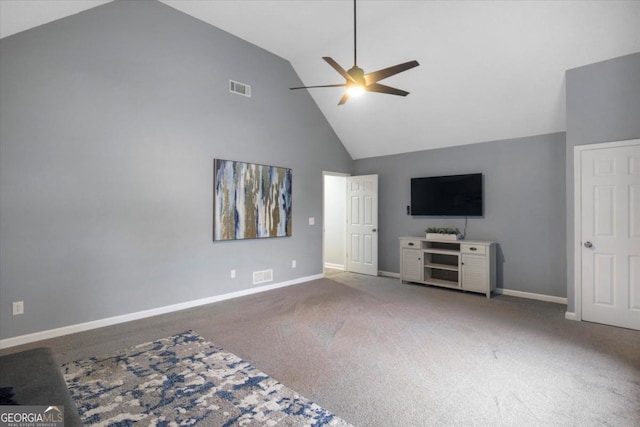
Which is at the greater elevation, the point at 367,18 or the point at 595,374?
the point at 367,18

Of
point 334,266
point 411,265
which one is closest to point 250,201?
point 411,265

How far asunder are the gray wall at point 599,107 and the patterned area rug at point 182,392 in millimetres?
3839

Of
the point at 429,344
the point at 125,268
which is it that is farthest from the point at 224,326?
the point at 429,344

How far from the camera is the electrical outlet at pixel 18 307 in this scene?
124 inches

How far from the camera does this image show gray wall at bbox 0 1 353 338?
3.19 m

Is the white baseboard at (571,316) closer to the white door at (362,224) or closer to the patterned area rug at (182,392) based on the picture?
the white door at (362,224)

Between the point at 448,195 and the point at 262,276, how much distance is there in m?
3.53

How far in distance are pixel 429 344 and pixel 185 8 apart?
5034 millimetres

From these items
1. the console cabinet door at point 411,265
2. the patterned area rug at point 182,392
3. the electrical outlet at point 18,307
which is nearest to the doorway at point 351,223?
the console cabinet door at point 411,265

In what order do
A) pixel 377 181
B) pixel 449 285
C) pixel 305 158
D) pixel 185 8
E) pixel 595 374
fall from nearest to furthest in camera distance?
pixel 595 374, pixel 185 8, pixel 449 285, pixel 305 158, pixel 377 181

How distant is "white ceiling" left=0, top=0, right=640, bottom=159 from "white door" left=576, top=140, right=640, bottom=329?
1.11 metres

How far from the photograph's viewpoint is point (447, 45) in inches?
167

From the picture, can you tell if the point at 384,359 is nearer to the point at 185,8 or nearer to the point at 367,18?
the point at 367,18

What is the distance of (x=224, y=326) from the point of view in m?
3.69
